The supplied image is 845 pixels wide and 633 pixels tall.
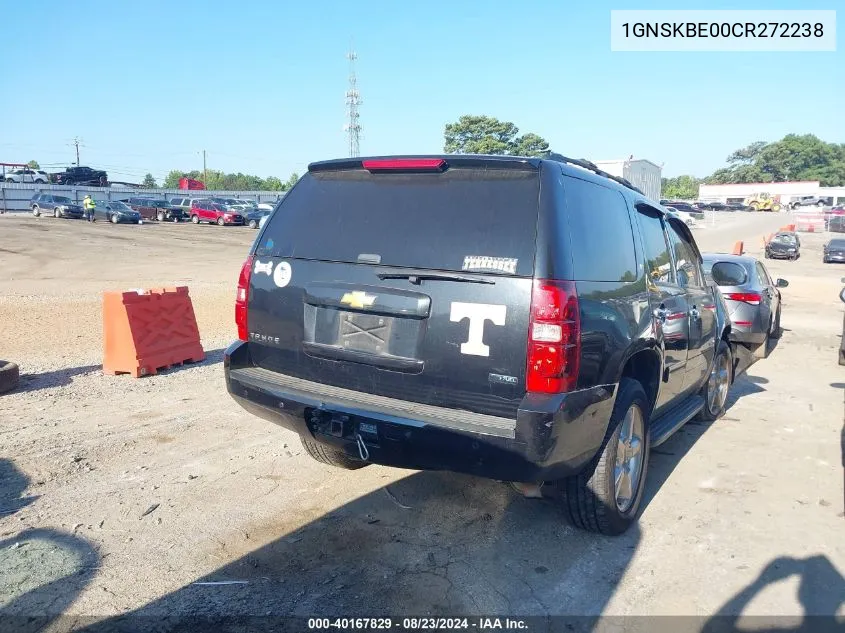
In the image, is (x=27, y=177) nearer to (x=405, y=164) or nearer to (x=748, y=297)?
(x=748, y=297)

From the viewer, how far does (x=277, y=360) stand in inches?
147

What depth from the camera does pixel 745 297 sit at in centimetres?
786

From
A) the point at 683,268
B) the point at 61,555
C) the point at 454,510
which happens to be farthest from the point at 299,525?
the point at 683,268

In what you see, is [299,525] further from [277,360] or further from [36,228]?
[36,228]

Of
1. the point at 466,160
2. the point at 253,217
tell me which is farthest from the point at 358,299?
the point at 253,217

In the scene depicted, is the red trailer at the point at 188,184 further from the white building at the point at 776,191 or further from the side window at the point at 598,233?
the side window at the point at 598,233

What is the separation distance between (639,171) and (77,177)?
54106 mm

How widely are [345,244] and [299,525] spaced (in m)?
1.62

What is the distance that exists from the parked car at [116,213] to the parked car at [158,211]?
2.76 m

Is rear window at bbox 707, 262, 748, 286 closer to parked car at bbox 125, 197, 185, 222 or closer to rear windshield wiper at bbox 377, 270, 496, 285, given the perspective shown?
rear windshield wiper at bbox 377, 270, 496, 285

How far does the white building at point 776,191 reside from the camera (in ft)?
318

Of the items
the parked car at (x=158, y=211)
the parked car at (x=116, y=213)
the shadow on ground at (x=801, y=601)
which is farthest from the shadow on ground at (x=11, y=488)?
the parked car at (x=158, y=211)

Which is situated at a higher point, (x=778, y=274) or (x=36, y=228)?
(x=36, y=228)

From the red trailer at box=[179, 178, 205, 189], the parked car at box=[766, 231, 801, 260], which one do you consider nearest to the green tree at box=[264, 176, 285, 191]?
the red trailer at box=[179, 178, 205, 189]
